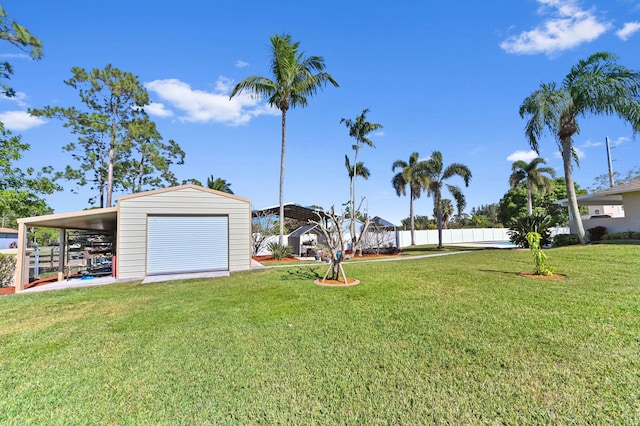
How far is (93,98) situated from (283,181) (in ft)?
56.6

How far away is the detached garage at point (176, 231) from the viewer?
948cm

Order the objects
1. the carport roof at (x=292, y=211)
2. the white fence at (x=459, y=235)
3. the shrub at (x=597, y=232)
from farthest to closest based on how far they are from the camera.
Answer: the white fence at (x=459, y=235) < the carport roof at (x=292, y=211) < the shrub at (x=597, y=232)

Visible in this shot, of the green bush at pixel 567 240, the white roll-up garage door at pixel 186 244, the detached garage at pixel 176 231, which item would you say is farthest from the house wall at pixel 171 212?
the green bush at pixel 567 240

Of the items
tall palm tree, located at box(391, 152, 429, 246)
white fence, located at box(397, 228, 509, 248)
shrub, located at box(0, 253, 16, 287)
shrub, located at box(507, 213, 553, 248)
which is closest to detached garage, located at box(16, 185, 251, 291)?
shrub, located at box(0, 253, 16, 287)

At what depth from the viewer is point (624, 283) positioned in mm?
5738

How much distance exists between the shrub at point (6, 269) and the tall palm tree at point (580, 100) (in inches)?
905

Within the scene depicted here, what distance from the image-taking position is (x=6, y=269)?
10.2 m

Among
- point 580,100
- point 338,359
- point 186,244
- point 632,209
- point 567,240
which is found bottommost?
point 338,359

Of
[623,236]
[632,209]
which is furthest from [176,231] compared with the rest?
[632,209]

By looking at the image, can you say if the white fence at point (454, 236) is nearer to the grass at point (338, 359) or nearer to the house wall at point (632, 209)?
the house wall at point (632, 209)

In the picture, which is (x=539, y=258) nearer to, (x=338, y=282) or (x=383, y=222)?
(x=338, y=282)

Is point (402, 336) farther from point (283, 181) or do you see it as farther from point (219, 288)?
point (283, 181)

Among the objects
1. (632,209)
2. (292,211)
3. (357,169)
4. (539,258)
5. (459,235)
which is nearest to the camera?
(539,258)

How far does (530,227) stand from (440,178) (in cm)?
794
